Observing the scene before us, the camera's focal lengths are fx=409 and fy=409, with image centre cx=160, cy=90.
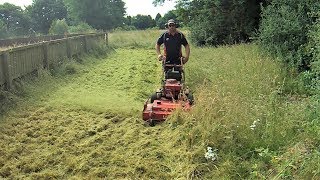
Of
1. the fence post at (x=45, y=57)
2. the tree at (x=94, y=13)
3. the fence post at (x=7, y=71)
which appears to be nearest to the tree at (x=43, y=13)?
the tree at (x=94, y=13)

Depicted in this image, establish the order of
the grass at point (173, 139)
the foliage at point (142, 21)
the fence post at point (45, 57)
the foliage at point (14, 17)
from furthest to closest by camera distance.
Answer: the foliage at point (142, 21)
the foliage at point (14, 17)
the fence post at point (45, 57)
the grass at point (173, 139)

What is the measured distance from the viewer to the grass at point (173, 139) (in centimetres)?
491

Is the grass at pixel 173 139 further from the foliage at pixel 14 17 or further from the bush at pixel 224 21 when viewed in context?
the foliage at pixel 14 17

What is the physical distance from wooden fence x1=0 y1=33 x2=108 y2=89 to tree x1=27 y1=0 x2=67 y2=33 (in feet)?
250

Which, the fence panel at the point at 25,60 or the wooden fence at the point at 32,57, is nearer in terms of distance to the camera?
the wooden fence at the point at 32,57

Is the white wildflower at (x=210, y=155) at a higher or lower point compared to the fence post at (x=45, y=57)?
lower

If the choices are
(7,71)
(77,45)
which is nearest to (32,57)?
(7,71)

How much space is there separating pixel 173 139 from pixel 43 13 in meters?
92.5

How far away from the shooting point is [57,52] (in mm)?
13609

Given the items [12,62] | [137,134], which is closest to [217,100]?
[137,134]

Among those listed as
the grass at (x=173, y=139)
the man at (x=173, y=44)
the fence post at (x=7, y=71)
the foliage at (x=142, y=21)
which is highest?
the foliage at (x=142, y=21)

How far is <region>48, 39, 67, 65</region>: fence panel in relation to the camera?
12727 mm

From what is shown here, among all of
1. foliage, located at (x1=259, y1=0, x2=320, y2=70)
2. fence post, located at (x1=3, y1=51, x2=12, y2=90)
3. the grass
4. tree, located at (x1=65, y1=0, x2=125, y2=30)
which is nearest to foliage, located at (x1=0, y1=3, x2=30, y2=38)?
tree, located at (x1=65, y1=0, x2=125, y2=30)

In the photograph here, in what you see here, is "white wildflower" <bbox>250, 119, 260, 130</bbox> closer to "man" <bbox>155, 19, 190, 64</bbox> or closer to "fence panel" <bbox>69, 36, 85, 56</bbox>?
"man" <bbox>155, 19, 190, 64</bbox>
